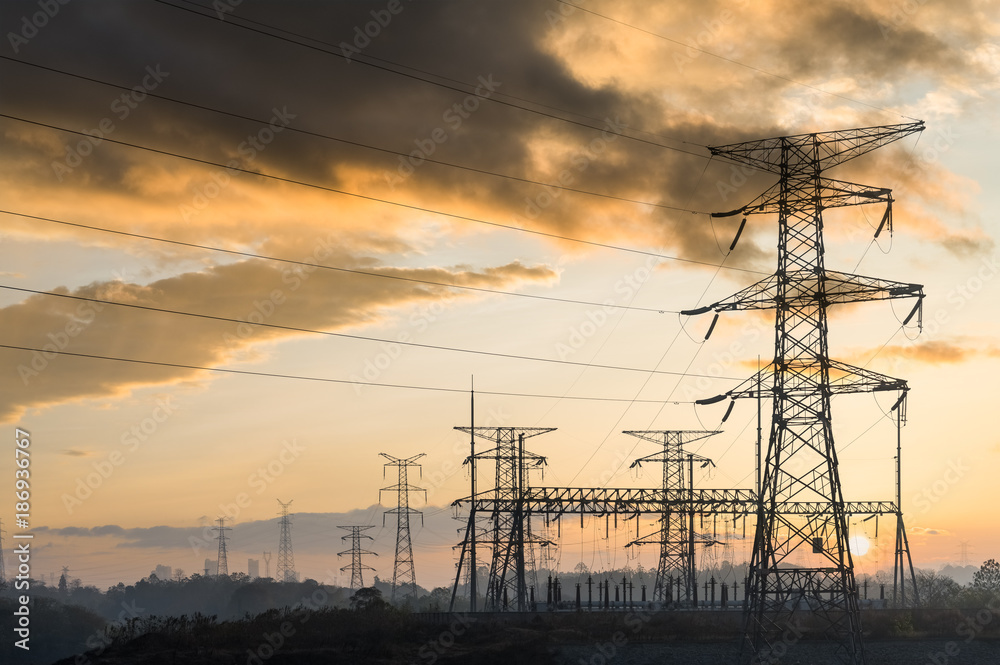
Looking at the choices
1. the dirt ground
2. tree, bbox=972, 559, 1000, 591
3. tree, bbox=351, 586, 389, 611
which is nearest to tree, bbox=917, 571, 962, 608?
tree, bbox=972, 559, 1000, 591

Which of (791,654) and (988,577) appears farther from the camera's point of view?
(988,577)

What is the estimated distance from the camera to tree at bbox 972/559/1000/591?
11456 cm

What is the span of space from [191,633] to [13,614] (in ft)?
274

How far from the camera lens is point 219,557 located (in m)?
200

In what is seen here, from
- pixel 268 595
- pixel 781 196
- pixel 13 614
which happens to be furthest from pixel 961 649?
pixel 268 595

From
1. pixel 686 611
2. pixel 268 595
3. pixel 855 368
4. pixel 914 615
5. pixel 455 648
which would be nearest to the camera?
pixel 855 368

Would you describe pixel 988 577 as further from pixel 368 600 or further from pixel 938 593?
pixel 368 600

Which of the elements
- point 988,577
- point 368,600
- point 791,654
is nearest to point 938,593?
point 988,577

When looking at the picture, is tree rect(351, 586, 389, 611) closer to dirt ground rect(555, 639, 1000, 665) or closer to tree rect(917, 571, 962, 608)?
dirt ground rect(555, 639, 1000, 665)

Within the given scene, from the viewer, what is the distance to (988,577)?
117m

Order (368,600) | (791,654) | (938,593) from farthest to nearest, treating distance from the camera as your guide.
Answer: (938,593)
(368,600)
(791,654)

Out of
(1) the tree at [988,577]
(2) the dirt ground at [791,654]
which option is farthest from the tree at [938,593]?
(2) the dirt ground at [791,654]

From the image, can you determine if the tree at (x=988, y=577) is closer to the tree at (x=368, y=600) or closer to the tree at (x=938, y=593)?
the tree at (x=938, y=593)

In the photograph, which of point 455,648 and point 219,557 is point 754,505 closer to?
point 455,648
